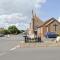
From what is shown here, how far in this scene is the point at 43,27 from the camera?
258ft

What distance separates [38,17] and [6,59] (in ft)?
295

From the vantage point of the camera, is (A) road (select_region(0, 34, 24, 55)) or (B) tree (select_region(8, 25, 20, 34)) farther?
(B) tree (select_region(8, 25, 20, 34))

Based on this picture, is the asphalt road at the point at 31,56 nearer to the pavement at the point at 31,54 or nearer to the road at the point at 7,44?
the pavement at the point at 31,54

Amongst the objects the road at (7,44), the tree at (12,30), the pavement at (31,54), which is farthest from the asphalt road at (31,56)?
the tree at (12,30)

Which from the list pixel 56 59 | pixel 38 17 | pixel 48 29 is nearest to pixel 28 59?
pixel 56 59

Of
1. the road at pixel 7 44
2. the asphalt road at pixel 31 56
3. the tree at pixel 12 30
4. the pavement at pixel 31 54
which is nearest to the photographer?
the asphalt road at pixel 31 56

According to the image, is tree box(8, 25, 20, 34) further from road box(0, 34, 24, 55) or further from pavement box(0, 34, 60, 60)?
pavement box(0, 34, 60, 60)

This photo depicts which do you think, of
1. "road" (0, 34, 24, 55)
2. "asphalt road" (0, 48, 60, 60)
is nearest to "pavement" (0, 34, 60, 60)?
"asphalt road" (0, 48, 60, 60)

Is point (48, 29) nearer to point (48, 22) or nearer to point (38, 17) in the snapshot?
point (48, 22)

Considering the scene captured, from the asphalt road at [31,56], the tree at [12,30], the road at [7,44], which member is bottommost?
the asphalt road at [31,56]

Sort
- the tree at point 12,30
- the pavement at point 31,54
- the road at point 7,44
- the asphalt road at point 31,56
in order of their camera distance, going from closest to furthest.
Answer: the asphalt road at point 31,56
the pavement at point 31,54
the road at point 7,44
the tree at point 12,30

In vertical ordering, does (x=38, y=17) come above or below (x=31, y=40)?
above

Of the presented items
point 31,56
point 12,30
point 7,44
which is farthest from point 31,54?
point 12,30

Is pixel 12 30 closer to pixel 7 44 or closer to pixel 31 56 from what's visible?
pixel 7 44
